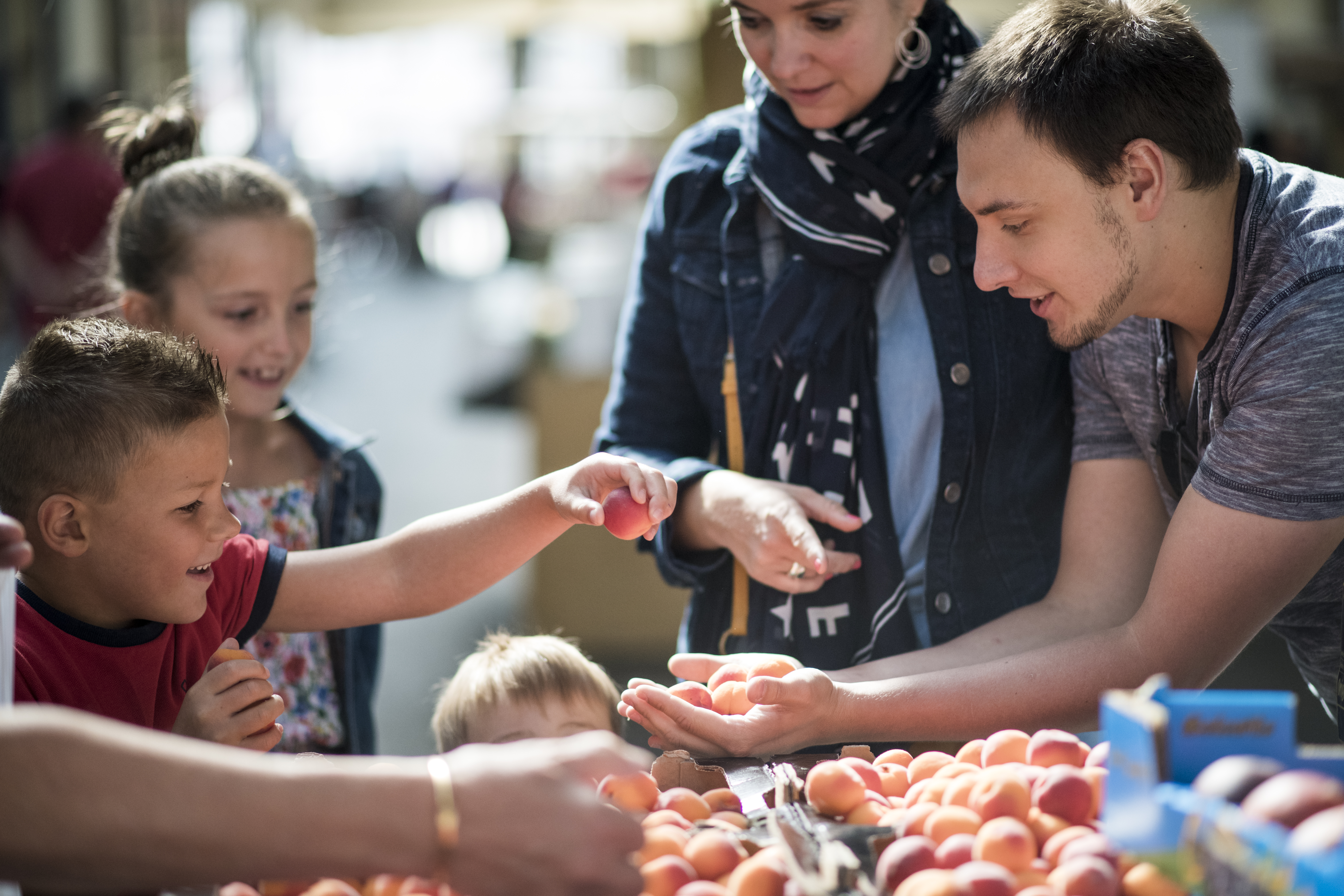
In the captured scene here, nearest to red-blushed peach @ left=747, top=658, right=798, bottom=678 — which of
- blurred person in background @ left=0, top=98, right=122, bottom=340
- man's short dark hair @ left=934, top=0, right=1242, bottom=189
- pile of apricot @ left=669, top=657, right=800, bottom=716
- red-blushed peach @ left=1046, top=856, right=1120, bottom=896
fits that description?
pile of apricot @ left=669, top=657, right=800, bottom=716

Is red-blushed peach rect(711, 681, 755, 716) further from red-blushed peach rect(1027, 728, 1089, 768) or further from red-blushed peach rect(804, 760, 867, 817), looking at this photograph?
red-blushed peach rect(1027, 728, 1089, 768)

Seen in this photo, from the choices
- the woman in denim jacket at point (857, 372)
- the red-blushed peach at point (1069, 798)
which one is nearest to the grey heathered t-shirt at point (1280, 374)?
the woman in denim jacket at point (857, 372)

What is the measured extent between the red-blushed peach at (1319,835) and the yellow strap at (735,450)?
1056mm

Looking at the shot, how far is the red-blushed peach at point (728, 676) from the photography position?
1.52m

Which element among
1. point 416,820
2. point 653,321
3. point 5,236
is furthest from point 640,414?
point 5,236

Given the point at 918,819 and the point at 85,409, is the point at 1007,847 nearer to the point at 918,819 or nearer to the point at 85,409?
the point at 918,819

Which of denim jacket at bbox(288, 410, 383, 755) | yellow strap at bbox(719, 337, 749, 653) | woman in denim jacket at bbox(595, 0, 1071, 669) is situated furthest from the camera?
denim jacket at bbox(288, 410, 383, 755)

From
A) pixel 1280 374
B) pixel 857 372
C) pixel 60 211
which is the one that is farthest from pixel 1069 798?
pixel 60 211

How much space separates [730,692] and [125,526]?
756 millimetres

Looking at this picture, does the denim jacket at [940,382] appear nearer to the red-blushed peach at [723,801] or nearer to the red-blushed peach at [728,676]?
the red-blushed peach at [728,676]

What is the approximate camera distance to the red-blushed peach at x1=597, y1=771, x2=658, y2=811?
127cm

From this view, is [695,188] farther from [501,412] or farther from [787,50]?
[501,412]

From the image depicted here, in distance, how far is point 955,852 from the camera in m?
1.11

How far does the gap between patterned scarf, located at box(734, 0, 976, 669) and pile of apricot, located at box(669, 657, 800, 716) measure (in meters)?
0.34
